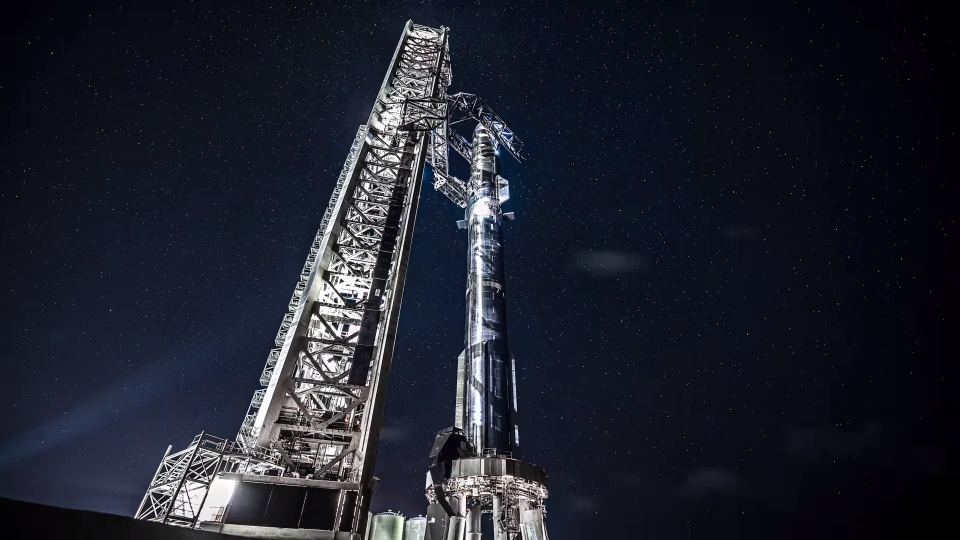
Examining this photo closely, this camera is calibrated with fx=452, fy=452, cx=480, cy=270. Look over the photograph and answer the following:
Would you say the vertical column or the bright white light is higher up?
the vertical column

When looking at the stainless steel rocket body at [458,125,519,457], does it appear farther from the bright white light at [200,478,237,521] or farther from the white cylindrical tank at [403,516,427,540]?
the bright white light at [200,478,237,521]

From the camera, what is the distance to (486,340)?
22.1 m

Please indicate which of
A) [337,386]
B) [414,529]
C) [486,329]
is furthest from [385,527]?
[337,386]

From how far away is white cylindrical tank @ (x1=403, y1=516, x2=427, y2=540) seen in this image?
21047mm

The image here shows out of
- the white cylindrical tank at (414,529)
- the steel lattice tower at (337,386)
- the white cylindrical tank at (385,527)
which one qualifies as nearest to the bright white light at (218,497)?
the steel lattice tower at (337,386)

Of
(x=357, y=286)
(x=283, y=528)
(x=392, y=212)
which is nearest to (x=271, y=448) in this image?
(x=283, y=528)

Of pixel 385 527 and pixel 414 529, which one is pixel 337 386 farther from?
pixel 414 529

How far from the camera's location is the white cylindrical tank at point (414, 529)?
21.0 metres

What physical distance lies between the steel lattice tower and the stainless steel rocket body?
160 millimetres

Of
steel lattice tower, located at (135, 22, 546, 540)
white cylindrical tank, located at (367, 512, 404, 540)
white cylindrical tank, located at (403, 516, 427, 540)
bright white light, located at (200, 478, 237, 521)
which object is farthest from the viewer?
white cylindrical tank, located at (403, 516, 427, 540)

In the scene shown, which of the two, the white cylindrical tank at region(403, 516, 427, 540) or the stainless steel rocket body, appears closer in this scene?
the stainless steel rocket body

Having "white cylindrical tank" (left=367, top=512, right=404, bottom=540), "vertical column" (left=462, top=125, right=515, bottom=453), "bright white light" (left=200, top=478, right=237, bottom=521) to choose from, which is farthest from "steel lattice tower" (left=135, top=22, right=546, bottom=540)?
"white cylindrical tank" (left=367, top=512, right=404, bottom=540)

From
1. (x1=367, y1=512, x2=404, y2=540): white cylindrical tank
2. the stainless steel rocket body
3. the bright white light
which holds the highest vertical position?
the stainless steel rocket body

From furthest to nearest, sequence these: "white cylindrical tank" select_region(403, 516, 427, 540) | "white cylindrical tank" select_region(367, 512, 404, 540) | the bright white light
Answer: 1. "white cylindrical tank" select_region(403, 516, 427, 540)
2. "white cylindrical tank" select_region(367, 512, 404, 540)
3. the bright white light
